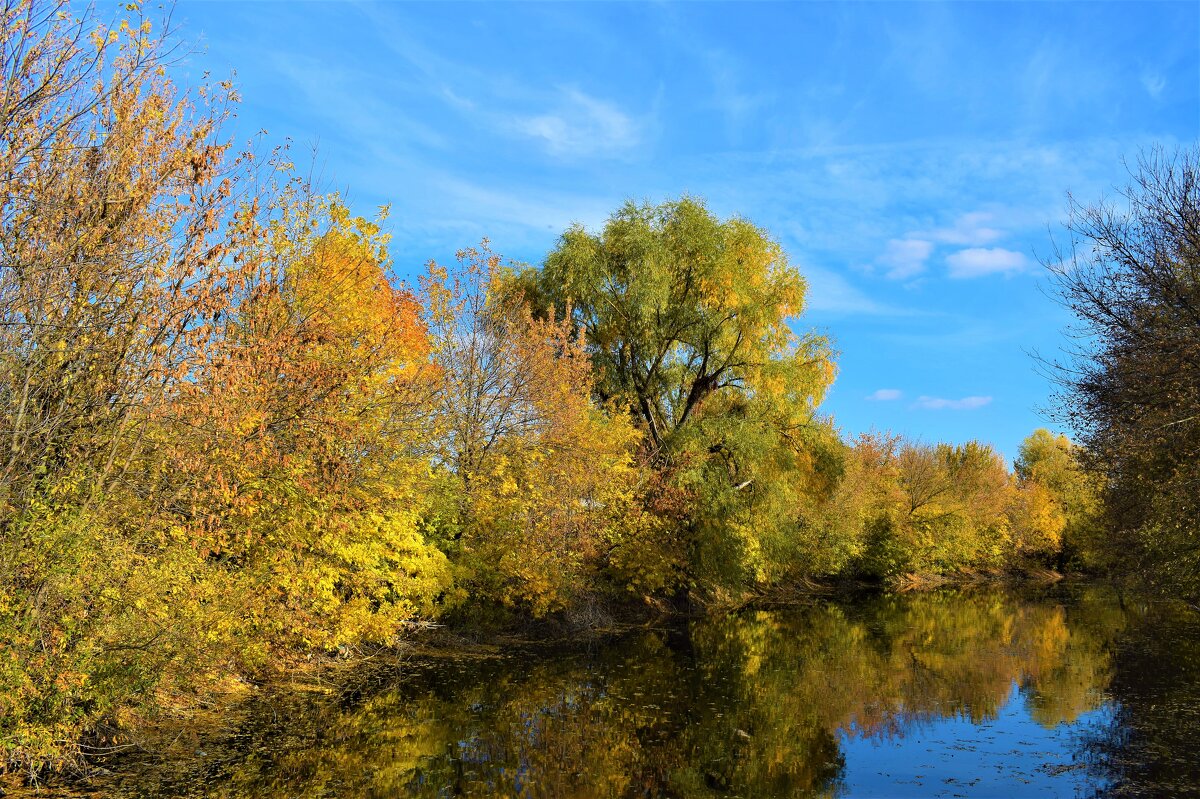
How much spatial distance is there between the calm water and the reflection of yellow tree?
5 centimetres

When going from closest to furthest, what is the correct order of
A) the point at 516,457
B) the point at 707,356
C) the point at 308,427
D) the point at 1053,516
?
the point at 308,427, the point at 516,457, the point at 707,356, the point at 1053,516

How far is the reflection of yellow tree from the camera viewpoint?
443 inches

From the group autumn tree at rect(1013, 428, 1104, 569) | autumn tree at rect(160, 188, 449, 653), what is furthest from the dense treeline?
autumn tree at rect(1013, 428, 1104, 569)

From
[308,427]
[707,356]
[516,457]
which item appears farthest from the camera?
[707,356]

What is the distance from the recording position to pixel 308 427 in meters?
13.7

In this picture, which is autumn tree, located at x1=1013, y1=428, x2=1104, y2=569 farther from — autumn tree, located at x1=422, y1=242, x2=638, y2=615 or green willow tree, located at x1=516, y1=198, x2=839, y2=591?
autumn tree, located at x1=422, y1=242, x2=638, y2=615

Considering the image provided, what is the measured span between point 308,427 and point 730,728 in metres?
9.08

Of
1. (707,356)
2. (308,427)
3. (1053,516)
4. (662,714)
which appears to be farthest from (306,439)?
(1053,516)

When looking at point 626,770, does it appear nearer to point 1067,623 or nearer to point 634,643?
point 634,643

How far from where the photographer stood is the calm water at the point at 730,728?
11109 millimetres

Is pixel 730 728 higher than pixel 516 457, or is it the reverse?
pixel 516 457

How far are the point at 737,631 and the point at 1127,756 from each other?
17851 millimetres

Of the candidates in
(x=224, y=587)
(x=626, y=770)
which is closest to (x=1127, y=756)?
(x=626, y=770)

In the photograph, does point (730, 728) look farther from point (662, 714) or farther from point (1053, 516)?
point (1053, 516)
